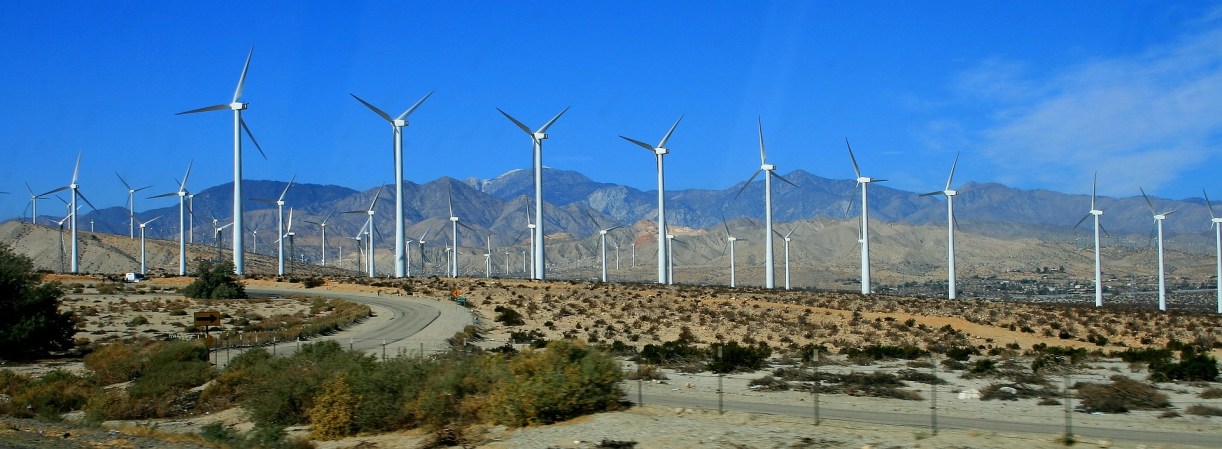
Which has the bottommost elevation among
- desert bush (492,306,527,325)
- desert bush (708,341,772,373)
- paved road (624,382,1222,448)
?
desert bush (492,306,527,325)

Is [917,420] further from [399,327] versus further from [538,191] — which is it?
[538,191]

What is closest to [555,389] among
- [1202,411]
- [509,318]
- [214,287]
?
[1202,411]

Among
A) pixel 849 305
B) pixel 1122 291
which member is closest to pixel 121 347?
pixel 849 305

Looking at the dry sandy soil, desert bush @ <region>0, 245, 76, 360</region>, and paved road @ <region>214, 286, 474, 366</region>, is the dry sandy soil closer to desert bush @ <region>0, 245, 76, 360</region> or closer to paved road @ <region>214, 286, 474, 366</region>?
paved road @ <region>214, 286, 474, 366</region>

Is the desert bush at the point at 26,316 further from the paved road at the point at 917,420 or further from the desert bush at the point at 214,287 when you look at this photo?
the paved road at the point at 917,420

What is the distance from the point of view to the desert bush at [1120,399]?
80.0 feet

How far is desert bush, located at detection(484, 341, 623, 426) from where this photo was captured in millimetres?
24562

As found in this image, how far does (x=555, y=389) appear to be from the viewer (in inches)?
970

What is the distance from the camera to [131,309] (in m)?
70.2

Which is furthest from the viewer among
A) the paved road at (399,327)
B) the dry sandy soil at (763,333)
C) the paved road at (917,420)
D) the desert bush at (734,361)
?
the paved road at (399,327)

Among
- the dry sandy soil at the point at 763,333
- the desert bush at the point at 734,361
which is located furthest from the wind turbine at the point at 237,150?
the desert bush at the point at 734,361

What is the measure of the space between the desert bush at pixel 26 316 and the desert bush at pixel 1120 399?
142 ft

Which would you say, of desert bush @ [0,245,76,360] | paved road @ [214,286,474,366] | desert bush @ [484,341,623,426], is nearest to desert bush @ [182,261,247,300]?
paved road @ [214,286,474,366]

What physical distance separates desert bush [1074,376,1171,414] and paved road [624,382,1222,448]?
2.48m
